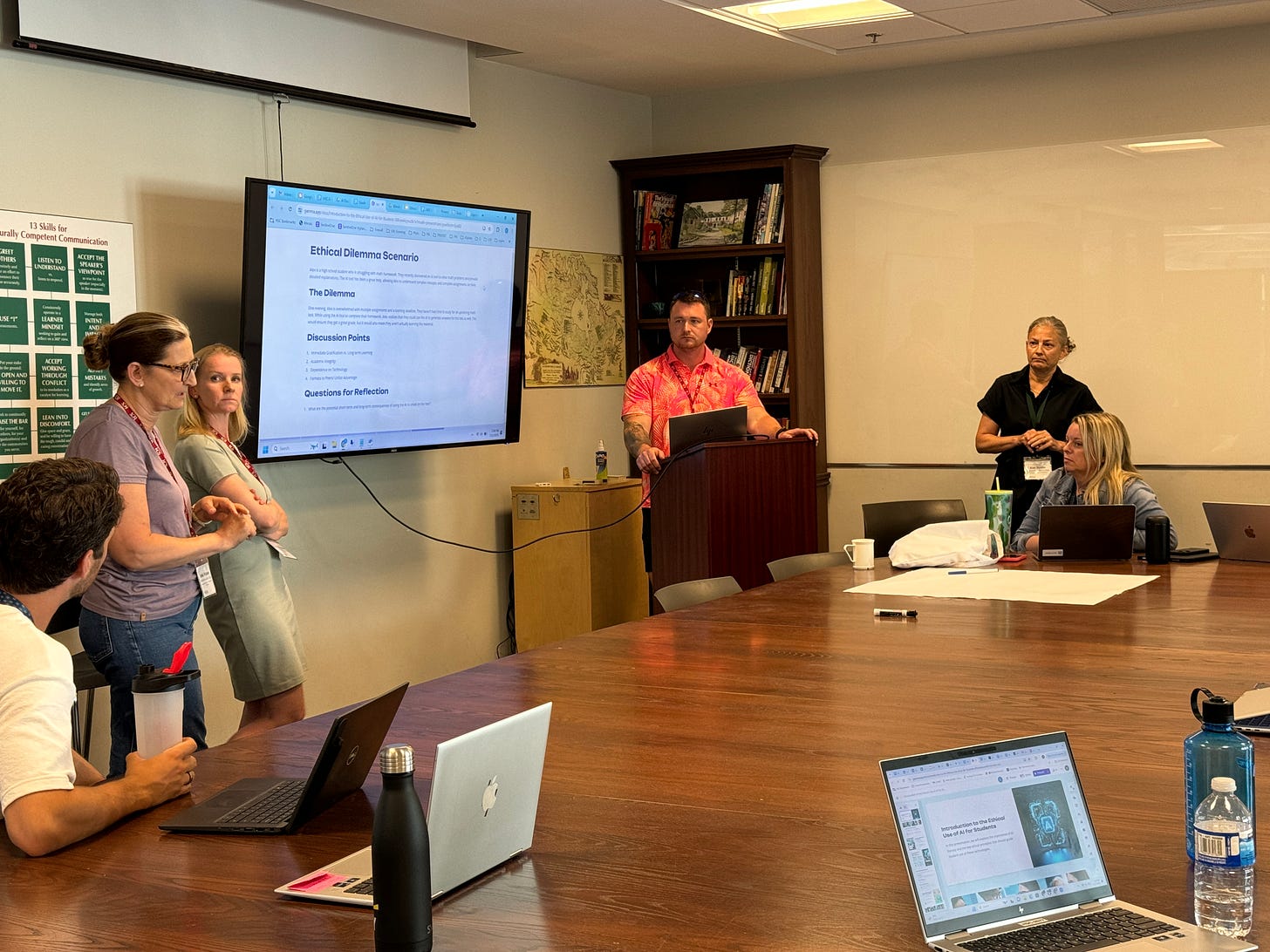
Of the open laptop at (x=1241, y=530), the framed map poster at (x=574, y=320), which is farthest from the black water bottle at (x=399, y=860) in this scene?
the framed map poster at (x=574, y=320)

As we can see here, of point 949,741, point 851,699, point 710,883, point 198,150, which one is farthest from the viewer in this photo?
point 198,150

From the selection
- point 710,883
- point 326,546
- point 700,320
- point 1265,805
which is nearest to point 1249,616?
point 1265,805

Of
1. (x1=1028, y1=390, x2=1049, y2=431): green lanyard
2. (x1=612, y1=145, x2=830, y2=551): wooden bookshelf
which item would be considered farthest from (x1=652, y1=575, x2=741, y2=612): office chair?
(x1=612, y1=145, x2=830, y2=551): wooden bookshelf

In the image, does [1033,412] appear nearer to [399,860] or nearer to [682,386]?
[682,386]

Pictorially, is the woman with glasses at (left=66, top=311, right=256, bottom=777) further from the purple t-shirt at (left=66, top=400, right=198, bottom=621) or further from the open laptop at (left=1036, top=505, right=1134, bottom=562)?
the open laptop at (left=1036, top=505, right=1134, bottom=562)

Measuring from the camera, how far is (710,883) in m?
1.83

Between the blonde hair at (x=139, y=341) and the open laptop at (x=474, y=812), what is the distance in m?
2.22

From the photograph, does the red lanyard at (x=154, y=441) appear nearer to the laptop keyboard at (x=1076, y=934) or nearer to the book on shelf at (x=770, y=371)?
the laptop keyboard at (x=1076, y=934)

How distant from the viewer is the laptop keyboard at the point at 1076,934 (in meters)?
1.57

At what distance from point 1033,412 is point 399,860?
5.33m

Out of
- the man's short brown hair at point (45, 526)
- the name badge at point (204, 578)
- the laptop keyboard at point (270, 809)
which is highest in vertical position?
the man's short brown hair at point (45, 526)

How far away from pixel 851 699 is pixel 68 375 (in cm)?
306

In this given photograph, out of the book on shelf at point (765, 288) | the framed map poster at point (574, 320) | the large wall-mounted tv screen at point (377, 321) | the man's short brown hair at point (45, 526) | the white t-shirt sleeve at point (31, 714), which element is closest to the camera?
the white t-shirt sleeve at point (31, 714)

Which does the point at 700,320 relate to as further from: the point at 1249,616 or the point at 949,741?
the point at 949,741
